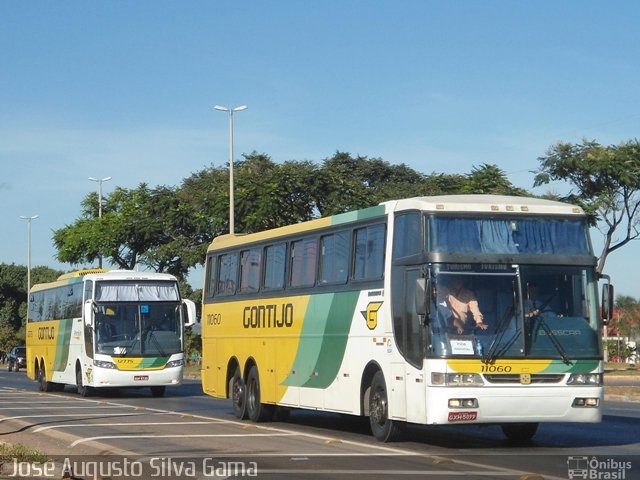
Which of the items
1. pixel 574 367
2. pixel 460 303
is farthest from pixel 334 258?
pixel 574 367

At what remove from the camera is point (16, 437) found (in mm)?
18875

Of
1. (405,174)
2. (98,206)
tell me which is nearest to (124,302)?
(98,206)

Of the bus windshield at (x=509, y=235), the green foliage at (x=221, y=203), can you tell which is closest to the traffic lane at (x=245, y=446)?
the bus windshield at (x=509, y=235)

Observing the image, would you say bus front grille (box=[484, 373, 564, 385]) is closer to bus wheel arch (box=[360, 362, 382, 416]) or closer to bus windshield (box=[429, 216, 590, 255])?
bus windshield (box=[429, 216, 590, 255])

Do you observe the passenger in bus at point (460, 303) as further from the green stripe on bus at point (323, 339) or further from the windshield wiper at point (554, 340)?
the green stripe on bus at point (323, 339)

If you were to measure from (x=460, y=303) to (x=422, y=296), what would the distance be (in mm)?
585

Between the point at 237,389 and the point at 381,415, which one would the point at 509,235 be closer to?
the point at 381,415

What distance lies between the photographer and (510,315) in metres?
16.5

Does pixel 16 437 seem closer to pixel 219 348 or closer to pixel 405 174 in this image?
pixel 219 348

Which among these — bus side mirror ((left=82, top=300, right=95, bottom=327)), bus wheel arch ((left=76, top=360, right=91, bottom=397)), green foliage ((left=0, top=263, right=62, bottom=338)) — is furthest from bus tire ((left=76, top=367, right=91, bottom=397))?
green foliage ((left=0, top=263, right=62, bottom=338))

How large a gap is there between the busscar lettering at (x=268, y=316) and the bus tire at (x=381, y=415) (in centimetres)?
381

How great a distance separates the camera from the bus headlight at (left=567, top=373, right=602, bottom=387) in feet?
54.5

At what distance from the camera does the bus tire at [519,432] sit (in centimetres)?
1821

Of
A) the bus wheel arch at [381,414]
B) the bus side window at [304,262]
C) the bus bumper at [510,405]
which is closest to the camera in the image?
the bus bumper at [510,405]
